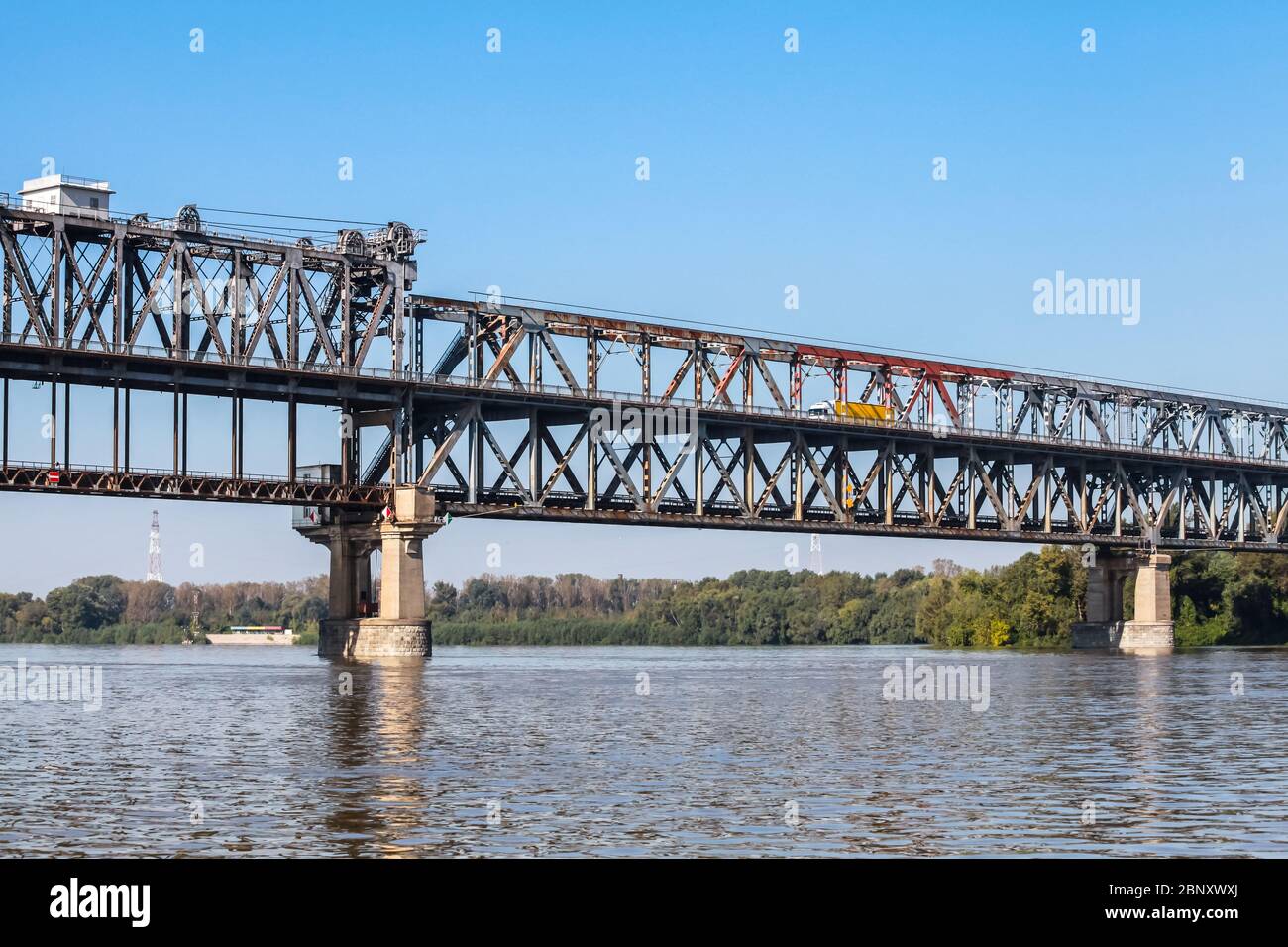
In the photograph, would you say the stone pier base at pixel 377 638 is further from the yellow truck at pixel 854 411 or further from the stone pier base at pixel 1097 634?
the stone pier base at pixel 1097 634

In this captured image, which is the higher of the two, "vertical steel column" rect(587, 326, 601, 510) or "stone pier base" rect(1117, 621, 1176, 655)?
"vertical steel column" rect(587, 326, 601, 510)

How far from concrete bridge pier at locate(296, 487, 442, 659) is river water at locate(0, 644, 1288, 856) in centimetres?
4357

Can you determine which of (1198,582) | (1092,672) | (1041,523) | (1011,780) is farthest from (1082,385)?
(1011,780)

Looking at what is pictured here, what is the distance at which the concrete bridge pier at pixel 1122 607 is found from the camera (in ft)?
551

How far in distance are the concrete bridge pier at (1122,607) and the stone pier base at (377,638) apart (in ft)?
242

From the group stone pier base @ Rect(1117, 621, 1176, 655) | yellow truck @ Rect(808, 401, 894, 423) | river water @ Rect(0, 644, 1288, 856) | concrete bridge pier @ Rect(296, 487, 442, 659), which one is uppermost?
yellow truck @ Rect(808, 401, 894, 423)

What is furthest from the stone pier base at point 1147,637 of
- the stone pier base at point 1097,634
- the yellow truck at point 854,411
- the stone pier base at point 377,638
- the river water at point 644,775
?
the river water at point 644,775

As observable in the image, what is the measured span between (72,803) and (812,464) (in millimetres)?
114845

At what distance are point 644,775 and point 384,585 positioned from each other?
83661mm

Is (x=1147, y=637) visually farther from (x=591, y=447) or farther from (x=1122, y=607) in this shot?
(x=591, y=447)

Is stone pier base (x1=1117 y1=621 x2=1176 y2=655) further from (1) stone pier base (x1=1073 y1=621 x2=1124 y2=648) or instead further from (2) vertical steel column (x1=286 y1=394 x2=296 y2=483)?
(2) vertical steel column (x1=286 y1=394 x2=296 y2=483)

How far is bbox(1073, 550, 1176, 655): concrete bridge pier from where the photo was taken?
168 meters

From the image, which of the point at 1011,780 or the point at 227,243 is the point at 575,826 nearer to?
the point at 1011,780

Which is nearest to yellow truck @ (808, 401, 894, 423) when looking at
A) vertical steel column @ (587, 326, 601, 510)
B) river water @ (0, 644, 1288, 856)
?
vertical steel column @ (587, 326, 601, 510)
